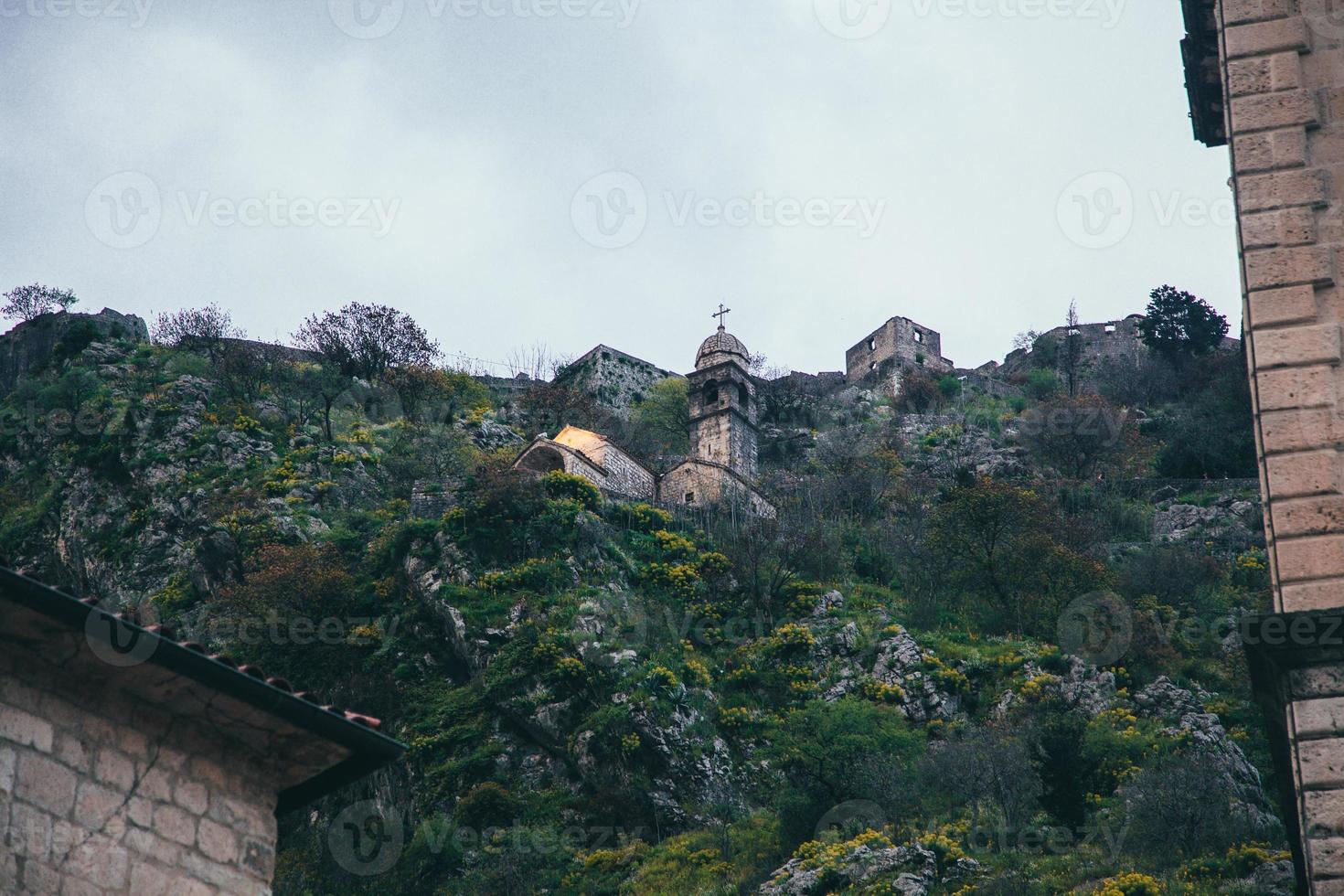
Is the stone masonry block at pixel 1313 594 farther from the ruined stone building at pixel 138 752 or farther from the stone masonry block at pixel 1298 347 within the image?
the ruined stone building at pixel 138 752

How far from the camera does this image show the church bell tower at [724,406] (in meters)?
61.7

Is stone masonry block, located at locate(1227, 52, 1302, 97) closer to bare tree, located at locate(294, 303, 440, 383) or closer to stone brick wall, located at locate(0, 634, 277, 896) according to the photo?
stone brick wall, located at locate(0, 634, 277, 896)

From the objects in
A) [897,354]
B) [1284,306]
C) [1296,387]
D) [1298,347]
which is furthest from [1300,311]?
[897,354]

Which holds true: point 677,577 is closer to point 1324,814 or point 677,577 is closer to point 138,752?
point 1324,814

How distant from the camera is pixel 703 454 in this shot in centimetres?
6194

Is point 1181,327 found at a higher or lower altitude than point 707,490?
higher

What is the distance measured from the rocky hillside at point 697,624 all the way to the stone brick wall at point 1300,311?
1610cm

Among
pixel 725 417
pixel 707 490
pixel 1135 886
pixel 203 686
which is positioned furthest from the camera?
pixel 725 417

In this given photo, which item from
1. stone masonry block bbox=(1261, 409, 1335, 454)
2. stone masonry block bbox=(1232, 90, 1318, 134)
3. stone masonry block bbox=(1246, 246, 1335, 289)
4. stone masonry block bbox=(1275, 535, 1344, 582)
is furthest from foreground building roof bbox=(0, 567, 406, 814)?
stone masonry block bbox=(1232, 90, 1318, 134)

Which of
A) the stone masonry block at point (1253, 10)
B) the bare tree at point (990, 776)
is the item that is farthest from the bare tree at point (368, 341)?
the stone masonry block at point (1253, 10)

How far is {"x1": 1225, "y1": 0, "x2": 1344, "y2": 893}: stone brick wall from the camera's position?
34.6 ft

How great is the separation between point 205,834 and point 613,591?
113ft

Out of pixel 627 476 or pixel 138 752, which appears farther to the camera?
pixel 627 476

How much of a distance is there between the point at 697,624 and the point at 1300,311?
3317 centimetres
